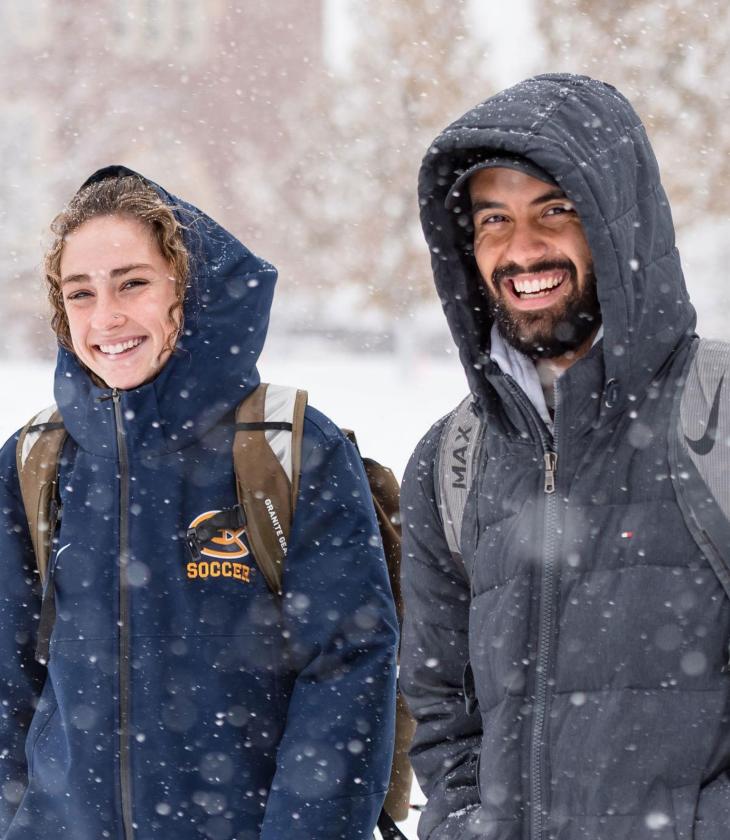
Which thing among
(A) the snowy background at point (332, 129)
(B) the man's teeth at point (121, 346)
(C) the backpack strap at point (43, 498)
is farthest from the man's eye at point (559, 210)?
(A) the snowy background at point (332, 129)

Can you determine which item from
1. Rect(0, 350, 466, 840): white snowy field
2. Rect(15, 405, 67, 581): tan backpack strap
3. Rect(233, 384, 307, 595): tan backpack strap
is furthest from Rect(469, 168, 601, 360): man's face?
Rect(0, 350, 466, 840): white snowy field

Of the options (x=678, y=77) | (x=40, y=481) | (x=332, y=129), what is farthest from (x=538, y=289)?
(x=332, y=129)

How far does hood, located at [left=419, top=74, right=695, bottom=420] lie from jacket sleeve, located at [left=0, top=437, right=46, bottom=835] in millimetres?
1271

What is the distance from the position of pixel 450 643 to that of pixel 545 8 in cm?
2342

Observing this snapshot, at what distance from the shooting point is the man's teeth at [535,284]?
2342 millimetres

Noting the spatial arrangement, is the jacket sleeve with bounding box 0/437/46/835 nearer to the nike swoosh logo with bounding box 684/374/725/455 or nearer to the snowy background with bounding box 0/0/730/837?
the nike swoosh logo with bounding box 684/374/725/455

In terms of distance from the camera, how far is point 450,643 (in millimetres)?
2539

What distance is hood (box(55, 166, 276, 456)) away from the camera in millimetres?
2891

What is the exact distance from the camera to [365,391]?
2080 centimetres

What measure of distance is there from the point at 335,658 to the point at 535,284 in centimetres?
103

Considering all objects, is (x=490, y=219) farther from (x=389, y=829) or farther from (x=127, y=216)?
(x=389, y=829)

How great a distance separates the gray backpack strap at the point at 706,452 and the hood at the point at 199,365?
3.97ft

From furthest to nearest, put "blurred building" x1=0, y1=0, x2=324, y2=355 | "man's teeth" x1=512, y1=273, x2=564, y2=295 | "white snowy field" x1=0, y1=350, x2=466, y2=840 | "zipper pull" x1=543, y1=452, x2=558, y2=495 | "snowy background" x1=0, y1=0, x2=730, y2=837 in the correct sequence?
"blurred building" x1=0, y1=0, x2=324, y2=355 < "snowy background" x1=0, y1=0, x2=730, y2=837 < "white snowy field" x1=0, y1=350, x2=466, y2=840 < "man's teeth" x1=512, y1=273, x2=564, y2=295 < "zipper pull" x1=543, y1=452, x2=558, y2=495

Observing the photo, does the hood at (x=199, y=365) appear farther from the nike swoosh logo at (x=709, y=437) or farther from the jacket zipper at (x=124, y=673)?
the nike swoosh logo at (x=709, y=437)
